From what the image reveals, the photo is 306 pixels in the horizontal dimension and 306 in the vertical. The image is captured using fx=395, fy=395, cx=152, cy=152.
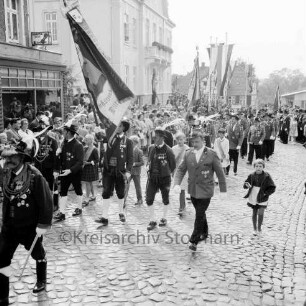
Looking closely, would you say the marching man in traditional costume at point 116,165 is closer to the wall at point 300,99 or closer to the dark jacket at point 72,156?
the dark jacket at point 72,156

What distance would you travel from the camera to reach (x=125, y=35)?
29.5 m

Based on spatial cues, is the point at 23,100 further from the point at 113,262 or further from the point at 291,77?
the point at 291,77

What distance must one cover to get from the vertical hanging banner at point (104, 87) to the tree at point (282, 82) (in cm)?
9368

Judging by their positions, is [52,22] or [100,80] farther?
[52,22]

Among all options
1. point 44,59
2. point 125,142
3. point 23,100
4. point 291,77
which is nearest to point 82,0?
point 44,59

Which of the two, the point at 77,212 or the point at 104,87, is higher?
the point at 104,87

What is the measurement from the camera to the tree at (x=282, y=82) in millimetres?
97562

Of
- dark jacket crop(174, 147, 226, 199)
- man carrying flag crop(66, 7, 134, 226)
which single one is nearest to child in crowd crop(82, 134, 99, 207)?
man carrying flag crop(66, 7, 134, 226)

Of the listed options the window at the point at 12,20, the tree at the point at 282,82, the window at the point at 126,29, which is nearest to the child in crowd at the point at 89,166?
the window at the point at 12,20

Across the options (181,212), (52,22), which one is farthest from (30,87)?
(52,22)

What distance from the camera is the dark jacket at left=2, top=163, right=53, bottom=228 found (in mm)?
4387

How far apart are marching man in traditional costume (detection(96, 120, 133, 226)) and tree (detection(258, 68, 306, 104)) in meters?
92.5

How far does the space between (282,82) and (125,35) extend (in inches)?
3440

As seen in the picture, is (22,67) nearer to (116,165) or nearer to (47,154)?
(47,154)
